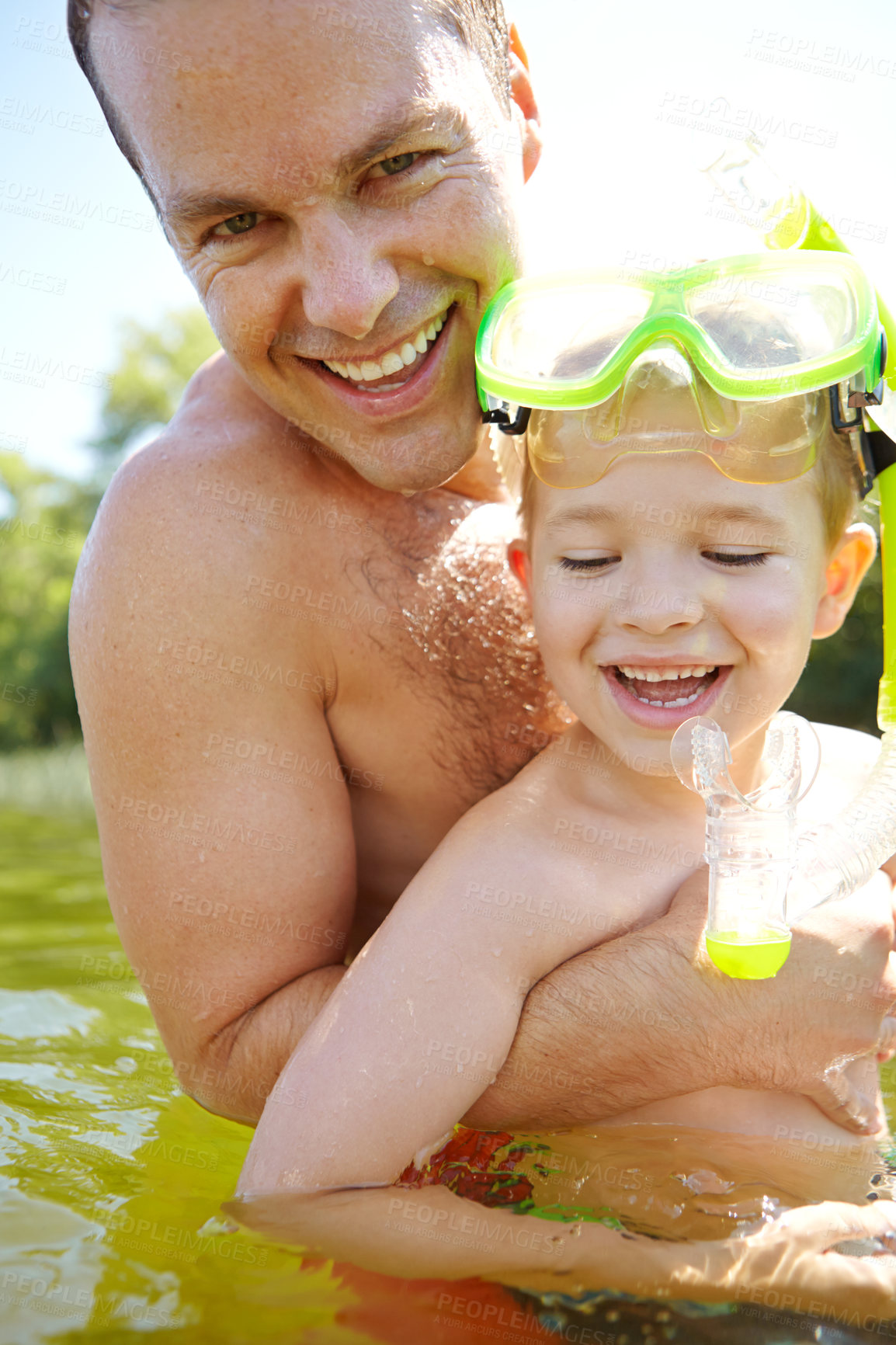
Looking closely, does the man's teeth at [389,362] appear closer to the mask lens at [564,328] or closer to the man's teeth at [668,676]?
the mask lens at [564,328]

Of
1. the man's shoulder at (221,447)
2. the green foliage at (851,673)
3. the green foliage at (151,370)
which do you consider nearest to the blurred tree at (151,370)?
the green foliage at (151,370)

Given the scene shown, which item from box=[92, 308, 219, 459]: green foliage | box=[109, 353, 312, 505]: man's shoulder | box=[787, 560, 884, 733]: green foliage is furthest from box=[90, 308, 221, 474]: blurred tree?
box=[109, 353, 312, 505]: man's shoulder

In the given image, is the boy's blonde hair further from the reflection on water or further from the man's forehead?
the reflection on water

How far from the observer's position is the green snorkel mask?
2076 millimetres

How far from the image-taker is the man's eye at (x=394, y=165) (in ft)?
7.58

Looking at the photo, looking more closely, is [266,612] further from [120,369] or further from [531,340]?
[120,369]

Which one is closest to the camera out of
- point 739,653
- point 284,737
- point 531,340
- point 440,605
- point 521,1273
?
point 521,1273

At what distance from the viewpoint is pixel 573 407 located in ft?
7.11

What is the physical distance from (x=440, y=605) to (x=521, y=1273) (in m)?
1.39

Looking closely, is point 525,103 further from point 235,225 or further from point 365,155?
point 235,225

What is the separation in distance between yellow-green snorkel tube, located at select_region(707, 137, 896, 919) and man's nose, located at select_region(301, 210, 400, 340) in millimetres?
740

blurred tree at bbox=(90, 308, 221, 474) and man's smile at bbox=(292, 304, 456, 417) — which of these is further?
blurred tree at bbox=(90, 308, 221, 474)

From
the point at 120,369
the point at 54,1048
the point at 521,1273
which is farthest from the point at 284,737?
the point at 120,369

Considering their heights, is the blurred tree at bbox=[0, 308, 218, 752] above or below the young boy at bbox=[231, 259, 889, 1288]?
below
